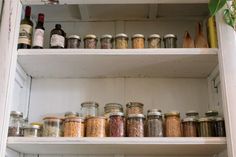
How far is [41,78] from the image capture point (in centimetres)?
161

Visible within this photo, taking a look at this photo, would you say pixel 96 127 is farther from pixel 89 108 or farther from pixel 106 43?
pixel 106 43

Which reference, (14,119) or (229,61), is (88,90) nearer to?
(14,119)

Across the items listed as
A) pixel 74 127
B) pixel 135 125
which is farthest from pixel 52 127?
pixel 135 125

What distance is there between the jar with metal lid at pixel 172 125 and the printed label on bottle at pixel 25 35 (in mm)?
679

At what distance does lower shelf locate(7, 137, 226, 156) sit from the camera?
1.20 m

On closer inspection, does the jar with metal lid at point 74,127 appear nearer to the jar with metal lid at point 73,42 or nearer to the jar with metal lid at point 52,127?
the jar with metal lid at point 52,127

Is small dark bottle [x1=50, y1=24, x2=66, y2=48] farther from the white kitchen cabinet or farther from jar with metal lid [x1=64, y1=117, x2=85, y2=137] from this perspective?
jar with metal lid [x1=64, y1=117, x2=85, y2=137]

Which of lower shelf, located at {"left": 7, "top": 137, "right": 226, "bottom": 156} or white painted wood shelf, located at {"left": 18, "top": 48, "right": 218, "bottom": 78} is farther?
white painted wood shelf, located at {"left": 18, "top": 48, "right": 218, "bottom": 78}

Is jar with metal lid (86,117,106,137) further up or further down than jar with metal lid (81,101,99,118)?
further down

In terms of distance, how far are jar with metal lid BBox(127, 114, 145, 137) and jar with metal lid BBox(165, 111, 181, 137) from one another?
101 millimetres

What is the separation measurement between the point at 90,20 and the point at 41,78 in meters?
0.40

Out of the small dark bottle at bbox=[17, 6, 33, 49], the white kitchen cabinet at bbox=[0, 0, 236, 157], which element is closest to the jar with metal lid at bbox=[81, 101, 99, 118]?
the white kitchen cabinet at bbox=[0, 0, 236, 157]

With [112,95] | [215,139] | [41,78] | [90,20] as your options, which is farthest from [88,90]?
[215,139]

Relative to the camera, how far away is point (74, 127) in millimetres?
1257
